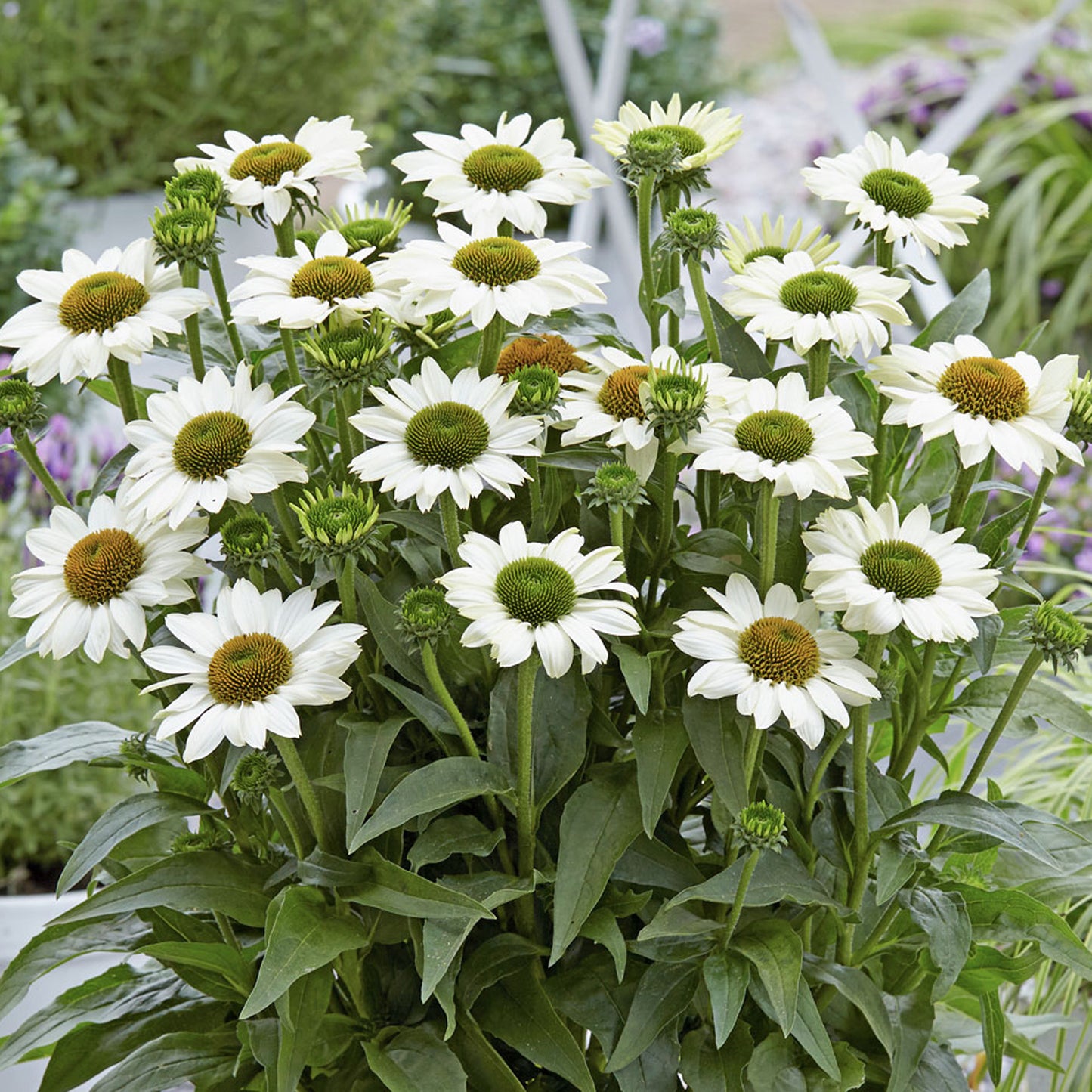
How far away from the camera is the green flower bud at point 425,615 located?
1.51 feet

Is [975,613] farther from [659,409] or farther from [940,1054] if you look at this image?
[940,1054]

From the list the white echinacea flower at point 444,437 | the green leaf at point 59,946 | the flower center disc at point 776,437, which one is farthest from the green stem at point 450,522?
the green leaf at point 59,946

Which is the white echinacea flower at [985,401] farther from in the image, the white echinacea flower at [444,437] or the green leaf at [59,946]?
the green leaf at [59,946]

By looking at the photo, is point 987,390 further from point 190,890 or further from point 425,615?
point 190,890

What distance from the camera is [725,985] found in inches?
19.9

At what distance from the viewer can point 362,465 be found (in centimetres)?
48

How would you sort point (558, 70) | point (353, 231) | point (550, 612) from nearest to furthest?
point (550, 612)
point (353, 231)
point (558, 70)

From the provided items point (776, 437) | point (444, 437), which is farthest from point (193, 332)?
point (776, 437)

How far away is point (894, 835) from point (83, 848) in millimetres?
317

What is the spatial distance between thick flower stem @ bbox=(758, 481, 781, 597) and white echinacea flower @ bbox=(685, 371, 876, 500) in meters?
0.01

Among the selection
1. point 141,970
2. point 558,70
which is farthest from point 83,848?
point 558,70

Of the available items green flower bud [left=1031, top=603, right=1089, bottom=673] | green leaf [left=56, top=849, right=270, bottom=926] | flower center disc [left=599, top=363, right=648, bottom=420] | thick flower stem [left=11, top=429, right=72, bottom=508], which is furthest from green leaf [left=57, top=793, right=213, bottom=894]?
green flower bud [left=1031, top=603, right=1089, bottom=673]

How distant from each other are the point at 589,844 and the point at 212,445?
0.65 ft

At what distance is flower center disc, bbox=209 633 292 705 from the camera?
46 cm
